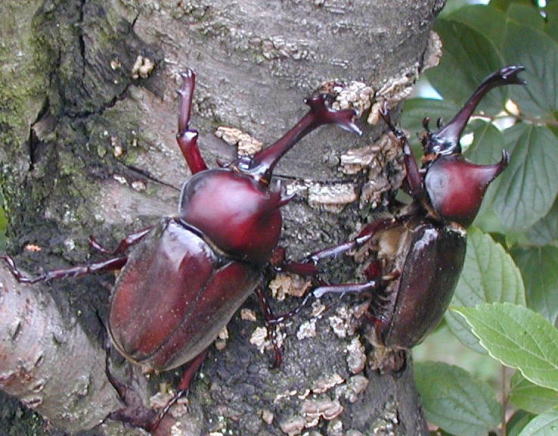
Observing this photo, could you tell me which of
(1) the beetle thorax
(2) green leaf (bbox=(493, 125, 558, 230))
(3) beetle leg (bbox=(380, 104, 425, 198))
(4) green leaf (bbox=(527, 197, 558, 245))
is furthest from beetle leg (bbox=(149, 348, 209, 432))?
(4) green leaf (bbox=(527, 197, 558, 245))

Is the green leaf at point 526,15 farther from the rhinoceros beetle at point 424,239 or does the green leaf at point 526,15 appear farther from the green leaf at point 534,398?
the green leaf at point 534,398

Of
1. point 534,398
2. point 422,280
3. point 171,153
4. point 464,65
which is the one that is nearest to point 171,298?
point 171,153

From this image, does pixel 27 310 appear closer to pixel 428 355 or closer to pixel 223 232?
pixel 223 232

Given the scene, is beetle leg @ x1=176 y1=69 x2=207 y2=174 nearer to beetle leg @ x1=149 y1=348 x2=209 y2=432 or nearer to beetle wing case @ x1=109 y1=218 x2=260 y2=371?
beetle wing case @ x1=109 y1=218 x2=260 y2=371

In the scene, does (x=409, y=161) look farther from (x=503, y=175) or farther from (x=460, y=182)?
(x=503, y=175)

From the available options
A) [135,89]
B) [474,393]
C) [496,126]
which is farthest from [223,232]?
[496,126]

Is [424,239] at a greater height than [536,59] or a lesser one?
lesser
